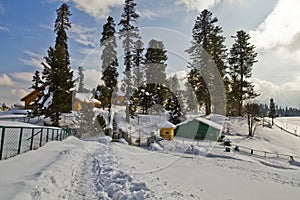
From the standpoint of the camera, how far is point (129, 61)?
2748cm

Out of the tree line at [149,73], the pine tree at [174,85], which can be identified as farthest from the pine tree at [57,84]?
the pine tree at [174,85]

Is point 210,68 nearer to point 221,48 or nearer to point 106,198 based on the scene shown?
point 221,48

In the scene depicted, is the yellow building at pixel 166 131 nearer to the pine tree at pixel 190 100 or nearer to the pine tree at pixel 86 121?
the pine tree at pixel 86 121

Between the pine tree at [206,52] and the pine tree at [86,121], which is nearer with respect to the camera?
the pine tree at [86,121]

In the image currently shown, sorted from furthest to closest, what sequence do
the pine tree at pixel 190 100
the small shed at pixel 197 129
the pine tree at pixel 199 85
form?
1. the pine tree at pixel 190 100
2. the pine tree at pixel 199 85
3. the small shed at pixel 197 129

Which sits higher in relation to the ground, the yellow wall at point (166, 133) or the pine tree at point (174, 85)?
the pine tree at point (174, 85)

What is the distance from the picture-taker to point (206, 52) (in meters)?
36.6

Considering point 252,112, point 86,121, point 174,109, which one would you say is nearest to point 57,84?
point 86,121

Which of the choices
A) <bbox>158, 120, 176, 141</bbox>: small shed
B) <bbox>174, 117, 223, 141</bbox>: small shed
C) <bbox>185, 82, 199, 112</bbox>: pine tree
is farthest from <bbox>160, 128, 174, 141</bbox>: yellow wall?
<bbox>185, 82, 199, 112</bbox>: pine tree

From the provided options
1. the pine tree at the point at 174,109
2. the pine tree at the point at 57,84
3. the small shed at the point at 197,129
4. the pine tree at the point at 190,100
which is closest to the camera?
the pine tree at the point at 57,84

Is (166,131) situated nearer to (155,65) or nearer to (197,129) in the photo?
(197,129)

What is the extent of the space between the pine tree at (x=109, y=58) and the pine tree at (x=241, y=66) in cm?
2211

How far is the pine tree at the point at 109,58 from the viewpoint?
26953 millimetres

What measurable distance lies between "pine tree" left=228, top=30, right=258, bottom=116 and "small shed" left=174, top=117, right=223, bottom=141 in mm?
11279
